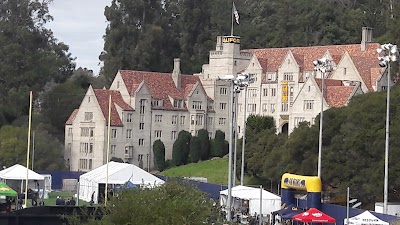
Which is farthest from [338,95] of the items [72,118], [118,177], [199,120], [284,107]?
[72,118]

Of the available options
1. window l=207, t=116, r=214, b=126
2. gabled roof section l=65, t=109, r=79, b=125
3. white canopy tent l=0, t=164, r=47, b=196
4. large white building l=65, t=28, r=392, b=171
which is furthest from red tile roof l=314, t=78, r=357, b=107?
gabled roof section l=65, t=109, r=79, b=125

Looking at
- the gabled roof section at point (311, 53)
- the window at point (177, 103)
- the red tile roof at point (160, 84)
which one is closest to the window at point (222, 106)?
the red tile roof at point (160, 84)

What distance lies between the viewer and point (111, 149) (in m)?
104

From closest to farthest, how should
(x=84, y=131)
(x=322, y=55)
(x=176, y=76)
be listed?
1. (x=322, y=55)
2. (x=84, y=131)
3. (x=176, y=76)

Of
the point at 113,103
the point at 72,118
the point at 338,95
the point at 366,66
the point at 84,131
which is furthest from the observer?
the point at 72,118

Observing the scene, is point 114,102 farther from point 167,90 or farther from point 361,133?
point 361,133

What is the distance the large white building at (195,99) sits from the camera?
9812 centimetres

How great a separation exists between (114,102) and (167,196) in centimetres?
6799

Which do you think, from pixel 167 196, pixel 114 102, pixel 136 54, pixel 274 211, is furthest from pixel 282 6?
pixel 167 196

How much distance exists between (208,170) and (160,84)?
49.4ft

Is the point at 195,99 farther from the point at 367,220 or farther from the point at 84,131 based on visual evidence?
the point at 367,220

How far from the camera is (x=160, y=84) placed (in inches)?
4274

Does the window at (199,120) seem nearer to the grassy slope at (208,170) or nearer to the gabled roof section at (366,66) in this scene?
the grassy slope at (208,170)

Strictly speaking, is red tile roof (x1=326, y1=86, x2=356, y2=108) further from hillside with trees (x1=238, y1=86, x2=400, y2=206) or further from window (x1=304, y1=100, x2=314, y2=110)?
hillside with trees (x1=238, y1=86, x2=400, y2=206)
